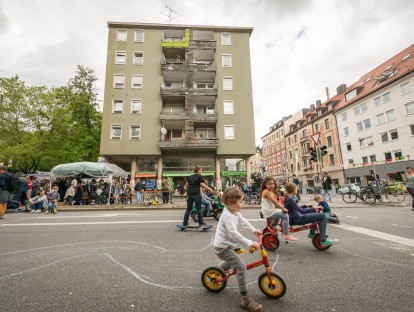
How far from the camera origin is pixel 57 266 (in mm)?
3822

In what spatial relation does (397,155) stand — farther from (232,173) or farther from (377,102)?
(232,173)

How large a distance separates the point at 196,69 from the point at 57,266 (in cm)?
2582

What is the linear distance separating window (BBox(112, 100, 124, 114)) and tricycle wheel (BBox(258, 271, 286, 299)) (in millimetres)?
26428

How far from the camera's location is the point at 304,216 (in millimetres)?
4688

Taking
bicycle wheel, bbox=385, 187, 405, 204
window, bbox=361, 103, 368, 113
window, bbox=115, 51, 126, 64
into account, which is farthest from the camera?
window, bbox=361, 103, 368, 113

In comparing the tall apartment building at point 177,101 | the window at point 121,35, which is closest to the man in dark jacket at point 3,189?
the tall apartment building at point 177,101

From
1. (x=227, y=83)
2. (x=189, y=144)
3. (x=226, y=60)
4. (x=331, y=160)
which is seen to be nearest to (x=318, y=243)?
(x=189, y=144)

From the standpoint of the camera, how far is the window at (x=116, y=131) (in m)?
25.1

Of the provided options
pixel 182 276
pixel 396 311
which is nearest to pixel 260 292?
pixel 182 276

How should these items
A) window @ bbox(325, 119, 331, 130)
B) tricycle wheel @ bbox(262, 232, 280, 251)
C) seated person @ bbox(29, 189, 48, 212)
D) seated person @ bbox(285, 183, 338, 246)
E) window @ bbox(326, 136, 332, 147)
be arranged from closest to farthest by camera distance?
seated person @ bbox(285, 183, 338, 246)
tricycle wheel @ bbox(262, 232, 280, 251)
seated person @ bbox(29, 189, 48, 212)
window @ bbox(326, 136, 332, 147)
window @ bbox(325, 119, 331, 130)

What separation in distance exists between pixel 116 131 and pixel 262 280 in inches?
1009

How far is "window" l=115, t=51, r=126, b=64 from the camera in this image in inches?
1077

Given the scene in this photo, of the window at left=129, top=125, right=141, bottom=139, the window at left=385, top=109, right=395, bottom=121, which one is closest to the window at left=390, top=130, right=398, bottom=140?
the window at left=385, top=109, right=395, bottom=121

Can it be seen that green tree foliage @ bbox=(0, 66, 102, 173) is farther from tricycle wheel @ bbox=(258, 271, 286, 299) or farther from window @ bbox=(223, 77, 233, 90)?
tricycle wheel @ bbox=(258, 271, 286, 299)
